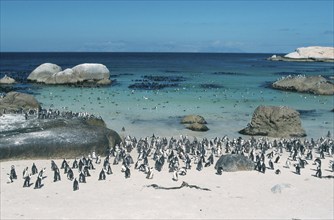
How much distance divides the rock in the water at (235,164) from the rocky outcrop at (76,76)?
46.0 m

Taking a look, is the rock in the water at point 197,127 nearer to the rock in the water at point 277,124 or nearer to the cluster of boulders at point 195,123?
the cluster of boulders at point 195,123

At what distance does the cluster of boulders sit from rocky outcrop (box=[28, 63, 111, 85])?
3286 cm

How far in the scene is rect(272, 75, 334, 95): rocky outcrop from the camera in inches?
2220

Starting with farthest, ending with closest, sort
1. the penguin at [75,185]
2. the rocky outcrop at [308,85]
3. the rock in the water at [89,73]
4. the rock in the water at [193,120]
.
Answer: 1. the rock in the water at [89,73]
2. the rocky outcrop at [308,85]
3. the rock in the water at [193,120]
4. the penguin at [75,185]

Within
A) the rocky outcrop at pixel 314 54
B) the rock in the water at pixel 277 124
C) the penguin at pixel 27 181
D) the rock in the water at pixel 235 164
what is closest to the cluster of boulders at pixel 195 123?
the rock in the water at pixel 277 124

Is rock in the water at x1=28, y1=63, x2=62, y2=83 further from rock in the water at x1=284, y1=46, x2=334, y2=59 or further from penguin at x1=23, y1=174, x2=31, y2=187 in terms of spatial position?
rock in the water at x1=284, y1=46, x2=334, y2=59

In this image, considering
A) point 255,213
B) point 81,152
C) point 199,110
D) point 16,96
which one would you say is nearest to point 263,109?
point 199,110

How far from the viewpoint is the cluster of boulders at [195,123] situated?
31.0 meters

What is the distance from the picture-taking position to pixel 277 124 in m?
29.5

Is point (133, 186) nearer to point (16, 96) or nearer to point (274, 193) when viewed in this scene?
point (274, 193)

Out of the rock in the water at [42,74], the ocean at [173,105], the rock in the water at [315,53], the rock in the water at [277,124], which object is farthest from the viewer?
the rock in the water at [315,53]

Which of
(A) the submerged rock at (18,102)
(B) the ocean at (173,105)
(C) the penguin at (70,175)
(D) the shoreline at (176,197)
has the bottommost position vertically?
(B) the ocean at (173,105)

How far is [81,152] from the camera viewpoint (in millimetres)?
21750

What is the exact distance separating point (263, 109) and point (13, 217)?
67.0 feet
